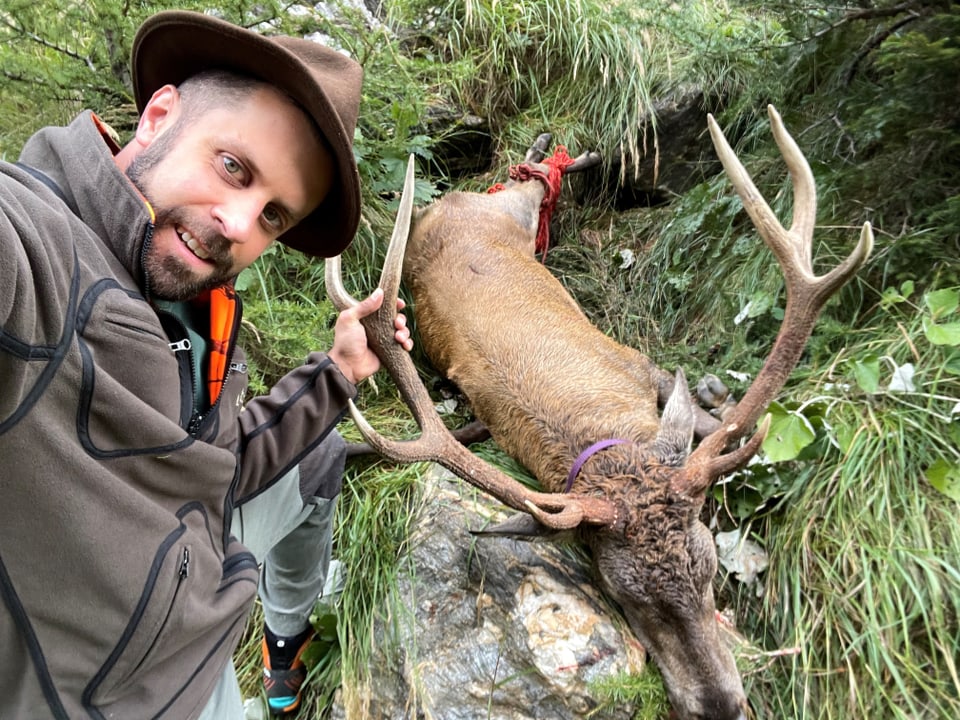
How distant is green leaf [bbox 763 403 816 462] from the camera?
7.97 feet

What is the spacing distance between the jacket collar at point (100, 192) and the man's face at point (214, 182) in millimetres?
62

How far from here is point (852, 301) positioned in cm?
307

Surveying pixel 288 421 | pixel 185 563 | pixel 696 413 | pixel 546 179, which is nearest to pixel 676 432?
pixel 696 413

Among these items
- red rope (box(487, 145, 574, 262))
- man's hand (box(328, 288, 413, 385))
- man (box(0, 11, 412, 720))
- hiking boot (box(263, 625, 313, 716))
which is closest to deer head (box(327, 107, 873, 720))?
man's hand (box(328, 288, 413, 385))

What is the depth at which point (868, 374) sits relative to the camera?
2547mm

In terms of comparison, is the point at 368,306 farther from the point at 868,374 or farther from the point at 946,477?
the point at 946,477

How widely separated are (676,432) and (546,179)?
2689mm

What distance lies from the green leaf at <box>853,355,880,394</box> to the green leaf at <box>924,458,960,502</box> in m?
0.36

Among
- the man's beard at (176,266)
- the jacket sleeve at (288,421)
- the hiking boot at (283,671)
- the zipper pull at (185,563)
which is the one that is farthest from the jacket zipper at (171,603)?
the hiking boot at (283,671)

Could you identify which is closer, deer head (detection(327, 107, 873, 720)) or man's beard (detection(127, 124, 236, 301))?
man's beard (detection(127, 124, 236, 301))

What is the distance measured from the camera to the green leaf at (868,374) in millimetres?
2537

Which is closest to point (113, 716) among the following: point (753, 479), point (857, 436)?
point (753, 479)

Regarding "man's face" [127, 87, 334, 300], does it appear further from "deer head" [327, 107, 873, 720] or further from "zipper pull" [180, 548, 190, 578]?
"deer head" [327, 107, 873, 720]

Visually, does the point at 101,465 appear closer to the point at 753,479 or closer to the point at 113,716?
the point at 113,716
